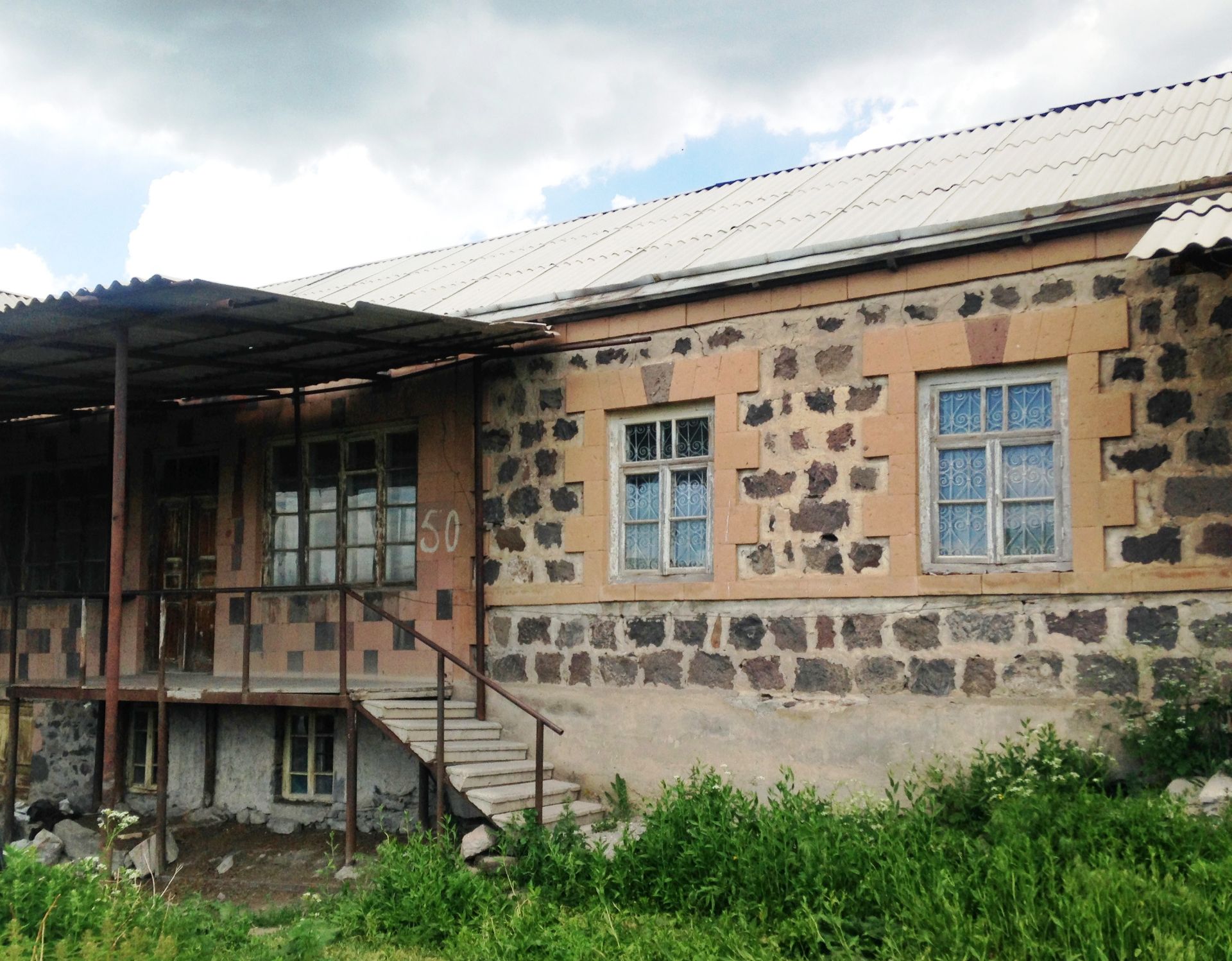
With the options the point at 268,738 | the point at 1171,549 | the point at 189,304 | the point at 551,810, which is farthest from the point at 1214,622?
the point at 268,738

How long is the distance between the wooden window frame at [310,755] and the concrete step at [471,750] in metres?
1.90

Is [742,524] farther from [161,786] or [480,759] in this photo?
[161,786]

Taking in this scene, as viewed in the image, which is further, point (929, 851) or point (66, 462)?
point (66, 462)

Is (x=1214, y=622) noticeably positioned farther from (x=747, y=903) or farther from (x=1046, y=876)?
(x=747, y=903)

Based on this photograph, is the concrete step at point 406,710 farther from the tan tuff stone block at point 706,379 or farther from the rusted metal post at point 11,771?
the rusted metal post at point 11,771

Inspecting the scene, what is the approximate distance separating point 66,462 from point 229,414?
2.52m

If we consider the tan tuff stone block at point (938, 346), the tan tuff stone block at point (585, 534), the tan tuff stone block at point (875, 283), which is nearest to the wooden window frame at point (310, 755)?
the tan tuff stone block at point (585, 534)

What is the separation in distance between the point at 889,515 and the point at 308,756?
5643 mm

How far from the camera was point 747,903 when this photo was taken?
667 centimetres

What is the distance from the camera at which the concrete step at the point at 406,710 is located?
936cm

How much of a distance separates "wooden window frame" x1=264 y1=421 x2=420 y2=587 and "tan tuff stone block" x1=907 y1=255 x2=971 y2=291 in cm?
443

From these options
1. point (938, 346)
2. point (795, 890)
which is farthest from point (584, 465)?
point (795, 890)

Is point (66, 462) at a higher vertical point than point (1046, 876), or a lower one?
higher

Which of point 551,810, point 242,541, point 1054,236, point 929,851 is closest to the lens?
point 929,851
